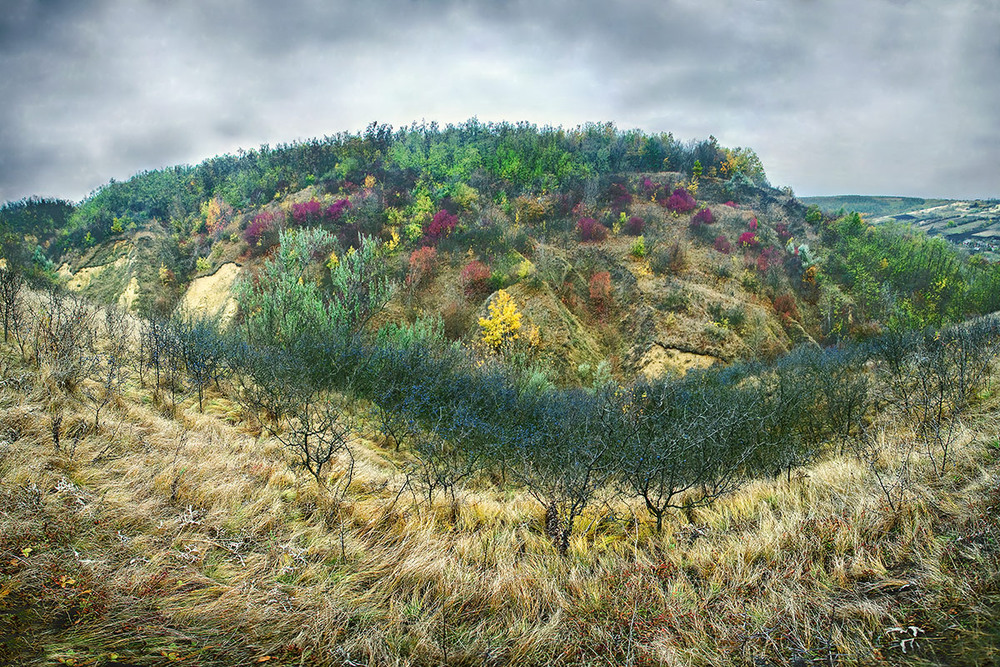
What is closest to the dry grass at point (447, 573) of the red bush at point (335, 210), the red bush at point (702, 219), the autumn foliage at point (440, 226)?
the autumn foliage at point (440, 226)

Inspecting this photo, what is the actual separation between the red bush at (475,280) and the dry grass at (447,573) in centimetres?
1841

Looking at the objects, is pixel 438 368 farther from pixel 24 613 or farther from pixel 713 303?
pixel 713 303

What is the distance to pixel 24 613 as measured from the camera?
2510 mm

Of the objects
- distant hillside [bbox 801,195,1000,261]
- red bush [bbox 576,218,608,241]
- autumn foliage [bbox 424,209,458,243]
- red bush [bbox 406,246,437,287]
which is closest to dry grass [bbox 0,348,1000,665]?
red bush [bbox 406,246,437,287]

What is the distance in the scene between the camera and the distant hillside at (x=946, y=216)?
41.8 meters

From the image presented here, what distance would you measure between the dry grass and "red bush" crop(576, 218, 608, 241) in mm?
22953

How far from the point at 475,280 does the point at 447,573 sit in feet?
67.1

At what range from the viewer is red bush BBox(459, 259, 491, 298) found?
23.1 meters

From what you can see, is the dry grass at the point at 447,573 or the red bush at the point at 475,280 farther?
the red bush at the point at 475,280

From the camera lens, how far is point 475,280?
23.4 metres

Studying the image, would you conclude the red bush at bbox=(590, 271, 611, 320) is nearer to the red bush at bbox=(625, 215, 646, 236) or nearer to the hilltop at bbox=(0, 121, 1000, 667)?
the hilltop at bbox=(0, 121, 1000, 667)

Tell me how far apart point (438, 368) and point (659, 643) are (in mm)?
11090

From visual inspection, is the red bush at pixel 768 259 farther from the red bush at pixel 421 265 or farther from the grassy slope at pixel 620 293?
the red bush at pixel 421 265

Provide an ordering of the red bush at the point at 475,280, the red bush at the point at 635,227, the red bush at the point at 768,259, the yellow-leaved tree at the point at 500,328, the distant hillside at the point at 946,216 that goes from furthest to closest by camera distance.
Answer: the distant hillside at the point at 946,216
the red bush at the point at 635,227
the red bush at the point at 768,259
the red bush at the point at 475,280
the yellow-leaved tree at the point at 500,328
